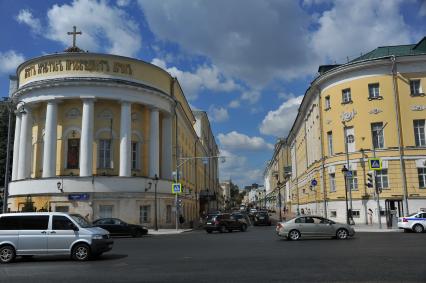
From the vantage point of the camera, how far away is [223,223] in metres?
37.0

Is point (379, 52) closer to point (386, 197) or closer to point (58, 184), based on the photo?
point (386, 197)

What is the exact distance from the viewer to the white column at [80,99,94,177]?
131 feet

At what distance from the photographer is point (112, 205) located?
40156mm

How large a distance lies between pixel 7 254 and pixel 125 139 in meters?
25.8

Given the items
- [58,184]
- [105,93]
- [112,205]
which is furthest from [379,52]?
[58,184]

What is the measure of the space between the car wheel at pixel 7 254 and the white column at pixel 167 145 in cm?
3137

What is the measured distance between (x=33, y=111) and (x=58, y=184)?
A: 930 centimetres

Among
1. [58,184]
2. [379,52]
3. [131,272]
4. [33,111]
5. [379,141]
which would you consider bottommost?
[131,272]

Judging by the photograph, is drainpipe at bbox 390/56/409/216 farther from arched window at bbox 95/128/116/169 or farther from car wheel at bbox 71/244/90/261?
car wheel at bbox 71/244/90/261

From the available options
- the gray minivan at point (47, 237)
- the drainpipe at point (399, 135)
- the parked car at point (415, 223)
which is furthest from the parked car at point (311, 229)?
the drainpipe at point (399, 135)

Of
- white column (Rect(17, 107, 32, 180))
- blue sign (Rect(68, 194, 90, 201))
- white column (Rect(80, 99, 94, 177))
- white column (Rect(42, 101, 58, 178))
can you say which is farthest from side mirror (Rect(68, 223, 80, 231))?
white column (Rect(17, 107, 32, 180))

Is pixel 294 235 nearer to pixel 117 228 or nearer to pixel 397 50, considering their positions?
pixel 117 228

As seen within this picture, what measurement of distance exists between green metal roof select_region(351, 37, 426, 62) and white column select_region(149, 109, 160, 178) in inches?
826

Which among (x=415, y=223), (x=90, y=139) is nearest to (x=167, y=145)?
(x=90, y=139)
